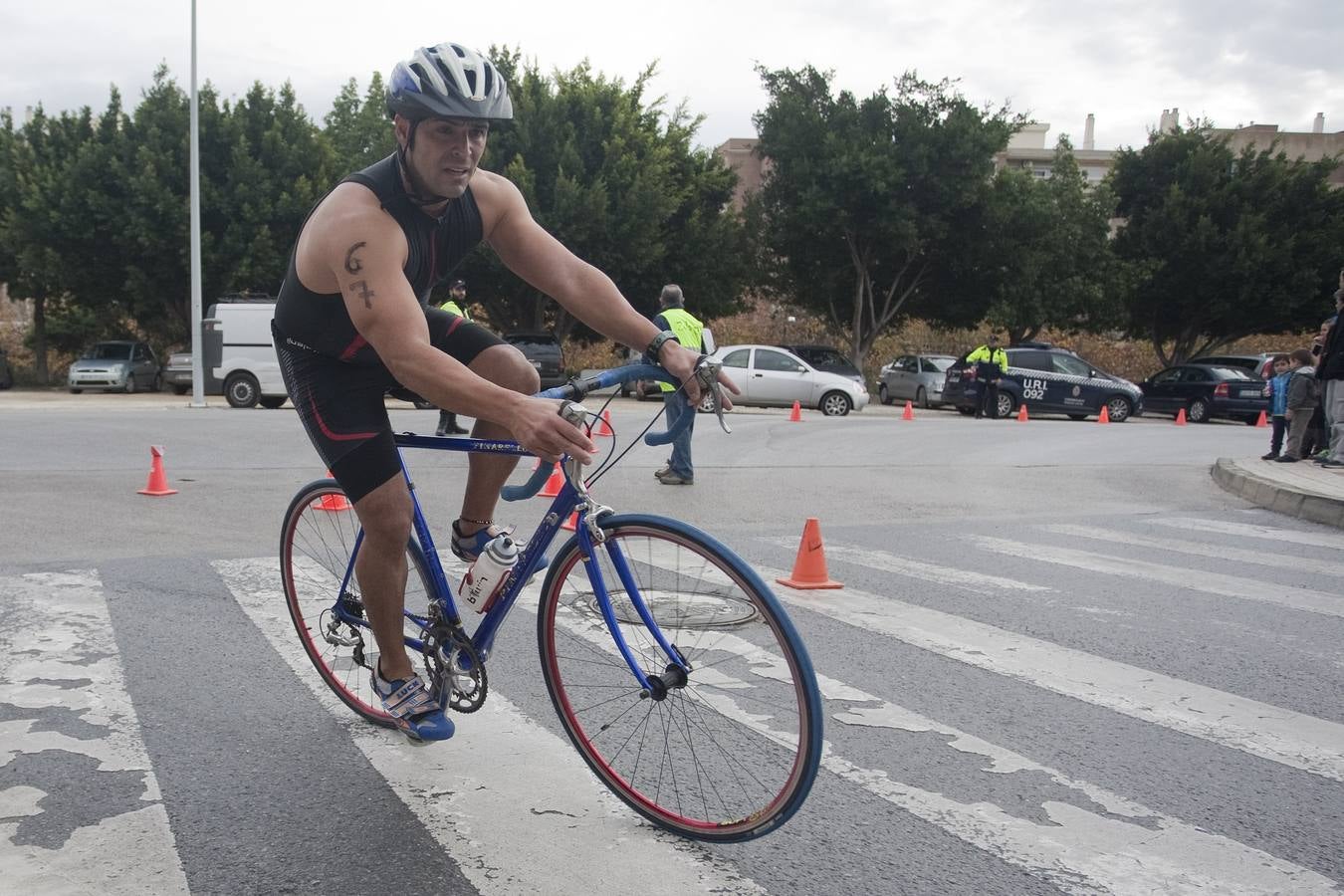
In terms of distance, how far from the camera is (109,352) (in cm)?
3238

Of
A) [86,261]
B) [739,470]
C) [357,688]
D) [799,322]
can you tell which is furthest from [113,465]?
[799,322]

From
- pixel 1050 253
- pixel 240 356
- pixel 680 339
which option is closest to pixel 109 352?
pixel 240 356

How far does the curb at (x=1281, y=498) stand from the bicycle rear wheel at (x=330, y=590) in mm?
8487

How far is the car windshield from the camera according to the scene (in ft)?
105

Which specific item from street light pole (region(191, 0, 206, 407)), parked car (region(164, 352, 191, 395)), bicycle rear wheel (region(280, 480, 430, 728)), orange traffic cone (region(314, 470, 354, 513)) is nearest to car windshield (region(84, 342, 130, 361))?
parked car (region(164, 352, 191, 395))

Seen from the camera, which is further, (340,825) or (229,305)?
(229,305)

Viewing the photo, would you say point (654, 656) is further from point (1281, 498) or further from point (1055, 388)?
point (1055, 388)

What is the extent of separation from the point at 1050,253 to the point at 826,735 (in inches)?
1405

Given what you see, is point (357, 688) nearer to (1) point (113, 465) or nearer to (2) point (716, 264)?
(1) point (113, 465)

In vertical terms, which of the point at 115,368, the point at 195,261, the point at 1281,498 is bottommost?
the point at 115,368

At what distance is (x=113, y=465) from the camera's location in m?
11.9

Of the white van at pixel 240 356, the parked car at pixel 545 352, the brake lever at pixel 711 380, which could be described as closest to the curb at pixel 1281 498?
the brake lever at pixel 711 380

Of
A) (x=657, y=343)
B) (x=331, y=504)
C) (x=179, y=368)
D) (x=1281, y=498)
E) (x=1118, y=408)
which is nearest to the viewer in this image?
(x=657, y=343)

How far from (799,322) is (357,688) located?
42082 mm
